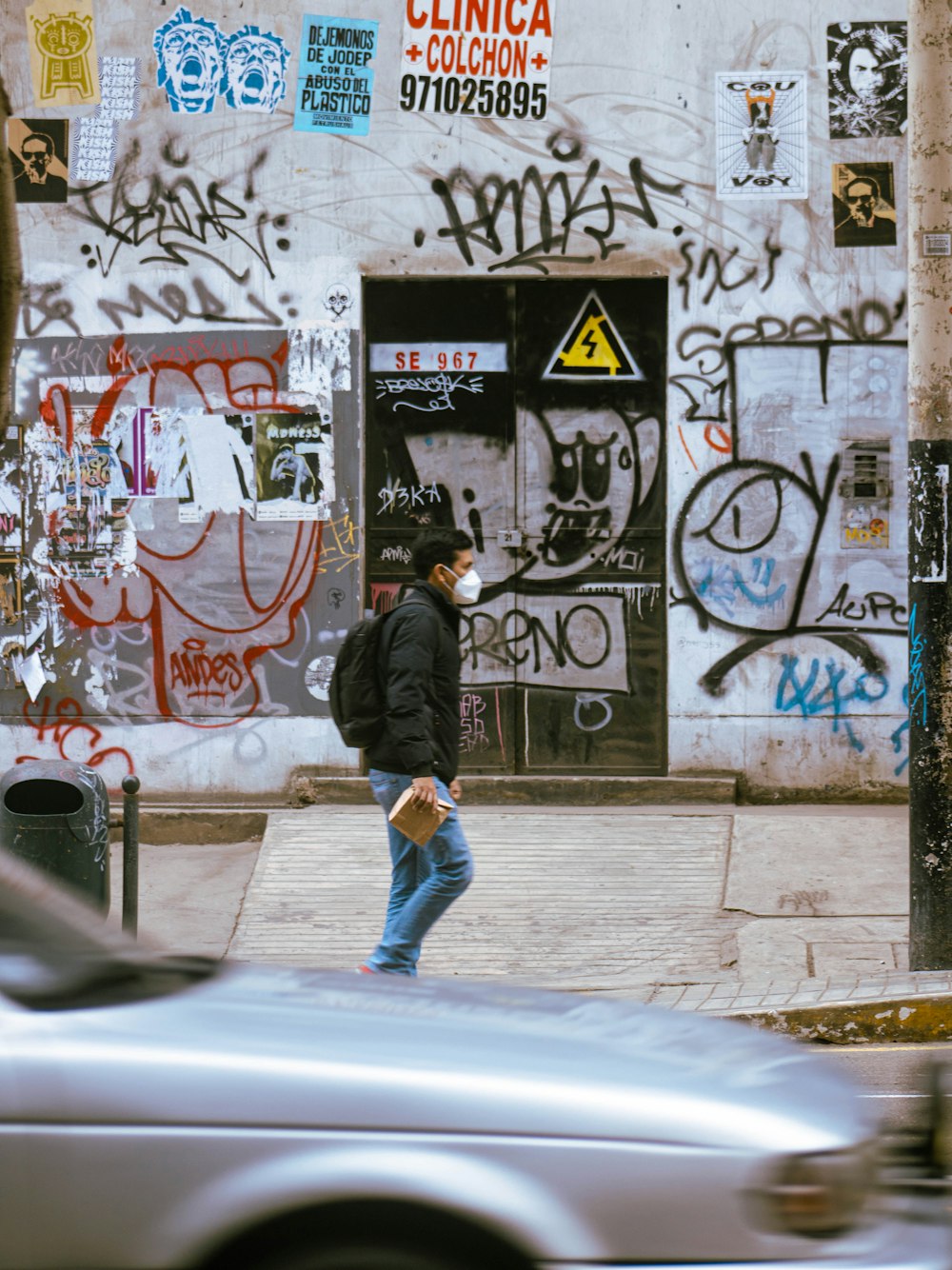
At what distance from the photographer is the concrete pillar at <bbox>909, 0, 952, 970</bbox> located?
7.75 m

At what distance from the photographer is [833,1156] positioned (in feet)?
9.57

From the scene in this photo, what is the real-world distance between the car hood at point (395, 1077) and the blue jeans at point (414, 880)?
142 inches

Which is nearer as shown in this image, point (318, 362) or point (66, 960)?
point (66, 960)

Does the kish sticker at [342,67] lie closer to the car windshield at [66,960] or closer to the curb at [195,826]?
the curb at [195,826]

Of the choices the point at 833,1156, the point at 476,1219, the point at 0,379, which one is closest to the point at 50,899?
the point at 476,1219

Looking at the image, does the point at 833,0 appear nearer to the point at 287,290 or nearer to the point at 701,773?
the point at 287,290

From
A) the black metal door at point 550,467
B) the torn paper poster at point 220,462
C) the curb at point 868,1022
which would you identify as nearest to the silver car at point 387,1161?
the curb at point 868,1022

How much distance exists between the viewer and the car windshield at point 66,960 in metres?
3.08

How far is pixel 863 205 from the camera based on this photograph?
1091 centimetres

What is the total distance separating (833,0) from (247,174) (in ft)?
12.9

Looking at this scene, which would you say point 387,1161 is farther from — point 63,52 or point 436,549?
point 63,52

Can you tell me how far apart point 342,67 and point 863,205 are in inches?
137

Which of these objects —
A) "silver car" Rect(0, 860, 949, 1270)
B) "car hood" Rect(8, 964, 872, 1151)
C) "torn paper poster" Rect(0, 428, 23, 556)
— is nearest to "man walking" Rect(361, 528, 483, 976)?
"car hood" Rect(8, 964, 872, 1151)

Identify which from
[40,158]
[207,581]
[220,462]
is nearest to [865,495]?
[220,462]
